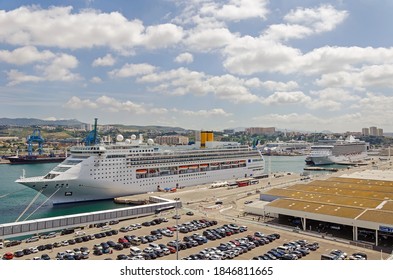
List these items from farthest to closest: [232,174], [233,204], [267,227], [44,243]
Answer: [232,174], [233,204], [267,227], [44,243]

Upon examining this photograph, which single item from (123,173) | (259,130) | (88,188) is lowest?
(88,188)

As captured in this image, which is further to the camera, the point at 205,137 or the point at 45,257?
the point at 205,137

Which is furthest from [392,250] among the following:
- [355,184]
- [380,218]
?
[355,184]

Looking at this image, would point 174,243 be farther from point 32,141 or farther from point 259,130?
point 259,130

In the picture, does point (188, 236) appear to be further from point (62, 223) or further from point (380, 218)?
point (380, 218)

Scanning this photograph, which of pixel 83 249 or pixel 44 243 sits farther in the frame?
pixel 44 243

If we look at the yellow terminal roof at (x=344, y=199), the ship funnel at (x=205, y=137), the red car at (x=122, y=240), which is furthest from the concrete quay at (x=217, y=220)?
the ship funnel at (x=205, y=137)

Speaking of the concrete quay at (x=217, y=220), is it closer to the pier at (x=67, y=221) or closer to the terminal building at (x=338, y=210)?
the pier at (x=67, y=221)

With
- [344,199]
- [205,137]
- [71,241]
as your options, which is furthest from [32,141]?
[344,199]
